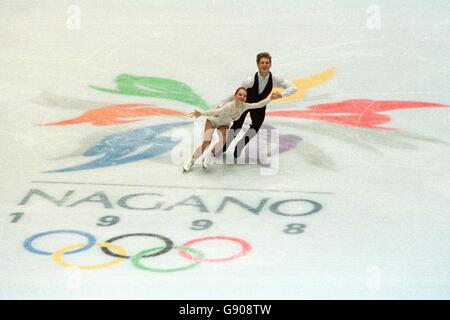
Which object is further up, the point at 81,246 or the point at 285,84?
the point at 285,84

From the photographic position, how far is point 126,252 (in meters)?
6.15

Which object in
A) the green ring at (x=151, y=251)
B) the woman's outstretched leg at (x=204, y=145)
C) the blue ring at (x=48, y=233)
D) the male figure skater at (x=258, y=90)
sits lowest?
the green ring at (x=151, y=251)

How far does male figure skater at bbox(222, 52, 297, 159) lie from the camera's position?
7.55m

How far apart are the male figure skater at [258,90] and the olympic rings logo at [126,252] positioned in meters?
1.73

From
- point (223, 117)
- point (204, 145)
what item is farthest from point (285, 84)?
point (204, 145)

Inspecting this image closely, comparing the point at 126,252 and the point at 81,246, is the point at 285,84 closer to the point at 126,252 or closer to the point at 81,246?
the point at 126,252

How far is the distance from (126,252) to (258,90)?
219 centimetres

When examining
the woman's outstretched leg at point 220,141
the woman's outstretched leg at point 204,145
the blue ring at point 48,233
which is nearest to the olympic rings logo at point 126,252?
the blue ring at point 48,233

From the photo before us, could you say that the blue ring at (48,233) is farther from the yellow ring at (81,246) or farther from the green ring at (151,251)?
the green ring at (151,251)

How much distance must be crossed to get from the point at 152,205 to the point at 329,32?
492 cm

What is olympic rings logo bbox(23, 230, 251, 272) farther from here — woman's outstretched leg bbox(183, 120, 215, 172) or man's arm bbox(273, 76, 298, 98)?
man's arm bbox(273, 76, 298, 98)

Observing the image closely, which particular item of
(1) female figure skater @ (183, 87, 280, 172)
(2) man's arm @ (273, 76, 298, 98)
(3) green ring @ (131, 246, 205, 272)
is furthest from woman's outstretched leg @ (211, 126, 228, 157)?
(3) green ring @ (131, 246, 205, 272)

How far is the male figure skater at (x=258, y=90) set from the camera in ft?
24.8

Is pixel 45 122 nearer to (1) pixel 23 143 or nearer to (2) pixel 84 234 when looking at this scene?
(1) pixel 23 143
